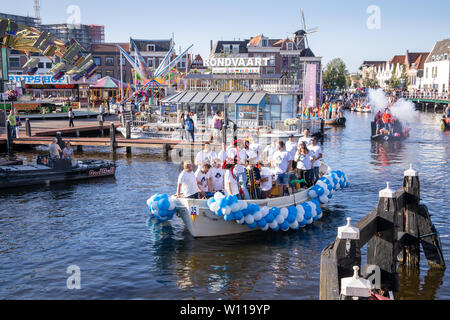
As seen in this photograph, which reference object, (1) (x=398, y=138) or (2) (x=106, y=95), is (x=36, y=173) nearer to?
(1) (x=398, y=138)

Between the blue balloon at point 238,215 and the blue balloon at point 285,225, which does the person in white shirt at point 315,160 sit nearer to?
the blue balloon at point 285,225

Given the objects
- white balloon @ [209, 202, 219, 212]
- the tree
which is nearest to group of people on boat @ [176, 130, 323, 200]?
white balloon @ [209, 202, 219, 212]

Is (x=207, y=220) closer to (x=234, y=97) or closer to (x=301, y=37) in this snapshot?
(x=234, y=97)

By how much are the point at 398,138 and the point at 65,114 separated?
1344 inches

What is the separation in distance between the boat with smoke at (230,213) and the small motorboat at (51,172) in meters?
9.36

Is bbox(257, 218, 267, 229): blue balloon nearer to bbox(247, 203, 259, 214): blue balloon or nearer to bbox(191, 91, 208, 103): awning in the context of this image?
bbox(247, 203, 259, 214): blue balloon

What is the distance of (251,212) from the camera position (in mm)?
13094

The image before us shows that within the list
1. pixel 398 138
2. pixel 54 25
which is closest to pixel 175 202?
pixel 398 138

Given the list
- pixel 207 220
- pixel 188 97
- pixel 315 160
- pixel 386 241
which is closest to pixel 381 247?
pixel 386 241

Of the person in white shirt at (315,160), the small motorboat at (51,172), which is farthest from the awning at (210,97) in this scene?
the person in white shirt at (315,160)

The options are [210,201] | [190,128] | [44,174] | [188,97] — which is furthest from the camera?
[188,97]

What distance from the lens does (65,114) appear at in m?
50.6

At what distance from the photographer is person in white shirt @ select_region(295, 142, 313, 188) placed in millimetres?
16203

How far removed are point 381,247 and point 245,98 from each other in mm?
25664
